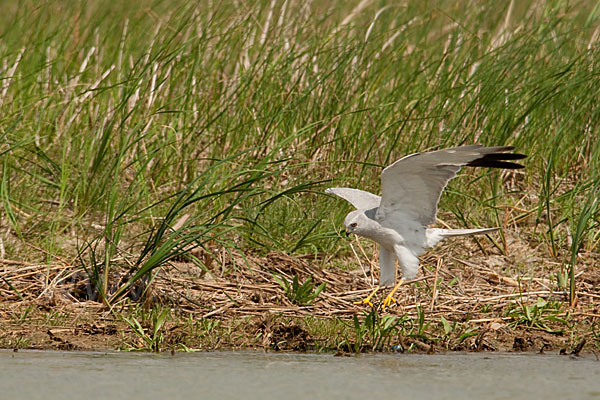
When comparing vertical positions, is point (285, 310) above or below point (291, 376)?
above

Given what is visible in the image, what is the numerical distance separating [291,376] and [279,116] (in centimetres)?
321

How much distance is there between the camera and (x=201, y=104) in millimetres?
7305

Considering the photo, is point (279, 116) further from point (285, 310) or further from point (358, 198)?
point (285, 310)

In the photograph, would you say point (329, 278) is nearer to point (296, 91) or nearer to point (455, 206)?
point (455, 206)

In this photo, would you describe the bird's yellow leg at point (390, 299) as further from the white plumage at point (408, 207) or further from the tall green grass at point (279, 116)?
the tall green grass at point (279, 116)

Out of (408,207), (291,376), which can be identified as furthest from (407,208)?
(291,376)

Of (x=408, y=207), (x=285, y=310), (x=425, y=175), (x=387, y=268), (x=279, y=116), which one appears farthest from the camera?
(x=279, y=116)

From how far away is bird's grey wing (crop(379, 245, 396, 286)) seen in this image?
5.53 metres

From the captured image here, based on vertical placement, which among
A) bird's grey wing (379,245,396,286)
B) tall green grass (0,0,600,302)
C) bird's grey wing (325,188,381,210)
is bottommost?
bird's grey wing (379,245,396,286)

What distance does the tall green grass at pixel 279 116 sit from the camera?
626 centimetres

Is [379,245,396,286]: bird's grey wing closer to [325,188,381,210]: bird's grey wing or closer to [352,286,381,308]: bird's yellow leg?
[352,286,381,308]: bird's yellow leg

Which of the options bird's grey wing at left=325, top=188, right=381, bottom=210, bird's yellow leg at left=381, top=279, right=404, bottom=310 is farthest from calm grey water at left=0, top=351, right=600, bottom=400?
bird's grey wing at left=325, top=188, right=381, bottom=210

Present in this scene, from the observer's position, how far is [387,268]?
5586mm

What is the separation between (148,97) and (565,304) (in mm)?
3501
